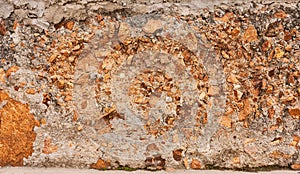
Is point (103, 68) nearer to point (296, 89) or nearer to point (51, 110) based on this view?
point (51, 110)

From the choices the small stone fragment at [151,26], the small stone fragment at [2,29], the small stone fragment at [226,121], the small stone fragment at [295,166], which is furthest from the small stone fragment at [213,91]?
the small stone fragment at [2,29]

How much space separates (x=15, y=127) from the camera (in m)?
2.12

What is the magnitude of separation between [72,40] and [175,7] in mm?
444

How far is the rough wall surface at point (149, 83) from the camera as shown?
210 cm

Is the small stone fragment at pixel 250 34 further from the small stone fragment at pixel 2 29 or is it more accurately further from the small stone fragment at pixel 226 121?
the small stone fragment at pixel 2 29

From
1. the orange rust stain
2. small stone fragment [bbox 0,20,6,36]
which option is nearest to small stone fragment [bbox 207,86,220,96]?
the orange rust stain

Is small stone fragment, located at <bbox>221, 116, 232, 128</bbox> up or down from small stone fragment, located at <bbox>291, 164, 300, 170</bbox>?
up

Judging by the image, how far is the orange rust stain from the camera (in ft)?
6.93

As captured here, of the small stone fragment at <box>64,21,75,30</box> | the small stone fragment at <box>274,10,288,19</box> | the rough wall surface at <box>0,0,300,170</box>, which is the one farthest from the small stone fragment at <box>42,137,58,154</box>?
the small stone fragment at <box>274,10,288,19</box>

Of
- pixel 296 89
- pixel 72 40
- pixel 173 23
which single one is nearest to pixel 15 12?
pixel 72 40

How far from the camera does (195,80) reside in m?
2.12

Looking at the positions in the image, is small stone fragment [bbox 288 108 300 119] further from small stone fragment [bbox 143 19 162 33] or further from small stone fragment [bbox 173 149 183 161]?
small stone fragment [bbox 143 19 162 33]

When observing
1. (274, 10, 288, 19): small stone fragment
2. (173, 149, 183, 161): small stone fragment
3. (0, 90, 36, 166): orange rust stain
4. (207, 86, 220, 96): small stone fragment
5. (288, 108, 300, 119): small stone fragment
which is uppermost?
(274, 10, 288, 19): small stone fragment

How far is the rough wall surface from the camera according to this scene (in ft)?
6.88
